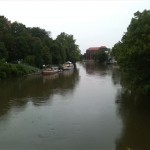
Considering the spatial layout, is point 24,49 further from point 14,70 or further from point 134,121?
point 134,121

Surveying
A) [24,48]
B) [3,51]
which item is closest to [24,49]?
[24,48]

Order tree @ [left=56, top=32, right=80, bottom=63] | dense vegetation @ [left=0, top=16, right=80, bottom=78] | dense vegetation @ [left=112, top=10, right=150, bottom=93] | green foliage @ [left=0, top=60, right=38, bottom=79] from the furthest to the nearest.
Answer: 1. tree @ [left=56, top=32, right=80, bottom=63]
2. dense vegetation @ [left=0, top=16, right=80, bottom=78]
3. green foliage @ [left=0, top=60, right=38, bottom=79]
4. dense vegetation @ [left=112, top=10, right=150, bottom=93]

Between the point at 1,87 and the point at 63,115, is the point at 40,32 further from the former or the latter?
the point at 63,115

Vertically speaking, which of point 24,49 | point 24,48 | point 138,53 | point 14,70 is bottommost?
point 14,70

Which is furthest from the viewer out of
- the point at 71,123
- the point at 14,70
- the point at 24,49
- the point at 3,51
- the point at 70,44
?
the point at 70,44

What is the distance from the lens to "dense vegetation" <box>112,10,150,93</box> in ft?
68.5

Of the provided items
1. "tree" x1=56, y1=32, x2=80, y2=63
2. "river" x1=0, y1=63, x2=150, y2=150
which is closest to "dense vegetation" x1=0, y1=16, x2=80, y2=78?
"tree" x1=56, y1=32, x2=80, y2=63

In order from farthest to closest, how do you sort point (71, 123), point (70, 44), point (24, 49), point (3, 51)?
point (70, 44)
point (24, 49)
point (3, 51)
point (71, 123)

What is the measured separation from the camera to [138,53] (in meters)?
20.8

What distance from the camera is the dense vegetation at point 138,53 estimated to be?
2089cm

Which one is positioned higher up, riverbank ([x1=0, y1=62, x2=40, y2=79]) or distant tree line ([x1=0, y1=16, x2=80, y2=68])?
distant tree line ([x1=0, y1=16, x2=80, y2=68])

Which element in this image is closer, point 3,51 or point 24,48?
point 3,51

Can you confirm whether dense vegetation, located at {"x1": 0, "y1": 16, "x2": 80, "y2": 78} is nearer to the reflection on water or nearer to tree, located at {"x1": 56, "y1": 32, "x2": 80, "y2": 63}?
tree, located at {"x1": 56, "y1": 32, "x2": 80, "y2": 63}

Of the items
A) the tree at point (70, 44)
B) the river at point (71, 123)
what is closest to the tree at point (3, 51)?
the river at point (71, 123)
